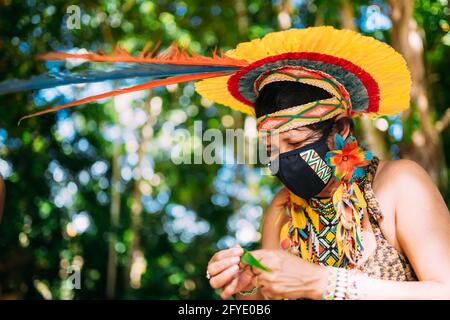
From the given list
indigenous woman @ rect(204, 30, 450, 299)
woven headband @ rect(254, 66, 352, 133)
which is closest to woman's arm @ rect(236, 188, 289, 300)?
indigenous woman @ rect(204, 30, 450, 299)

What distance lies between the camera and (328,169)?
2.57m

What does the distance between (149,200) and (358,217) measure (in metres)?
11.9

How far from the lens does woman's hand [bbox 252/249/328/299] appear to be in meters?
2.18

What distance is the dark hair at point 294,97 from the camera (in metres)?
2.61

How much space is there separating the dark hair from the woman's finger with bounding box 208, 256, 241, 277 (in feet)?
2.39

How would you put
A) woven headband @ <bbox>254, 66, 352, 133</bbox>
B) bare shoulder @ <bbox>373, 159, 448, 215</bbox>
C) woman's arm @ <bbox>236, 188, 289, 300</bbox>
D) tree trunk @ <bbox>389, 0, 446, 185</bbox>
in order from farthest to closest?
tree trunk @ <bbox>389, 0, 446, 185</bbox>
woman's arm @ <bbox>236, 188, 289, 300</bbox>
woven headband @ <bbox>254, 66, 352, 133</bbox>
bare shoulder @ <bbox>373, 159, 448, 215</bbox>

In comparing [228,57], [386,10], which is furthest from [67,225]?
[228,57]

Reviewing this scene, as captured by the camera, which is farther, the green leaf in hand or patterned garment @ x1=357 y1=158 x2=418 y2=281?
patterned garment @ x1=357 y1=158 x2=418 y2=281

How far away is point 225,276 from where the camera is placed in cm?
221

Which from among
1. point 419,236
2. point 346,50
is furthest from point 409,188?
point 346,50

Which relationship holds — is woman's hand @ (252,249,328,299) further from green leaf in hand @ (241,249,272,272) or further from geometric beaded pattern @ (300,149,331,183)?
geometric beaded pattern @ (300,149,331,183)

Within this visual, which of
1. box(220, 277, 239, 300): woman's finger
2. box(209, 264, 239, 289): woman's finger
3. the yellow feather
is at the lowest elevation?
box(220, 277, 239, 300): woman's finger

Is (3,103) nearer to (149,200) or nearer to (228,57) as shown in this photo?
(228,57)

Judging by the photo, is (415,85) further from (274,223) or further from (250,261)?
(250,261)
